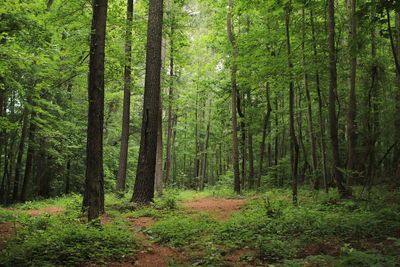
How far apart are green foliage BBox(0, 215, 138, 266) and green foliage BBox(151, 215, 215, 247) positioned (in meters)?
0.87

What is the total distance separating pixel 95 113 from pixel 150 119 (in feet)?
11.0

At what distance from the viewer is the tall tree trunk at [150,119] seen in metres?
9.88

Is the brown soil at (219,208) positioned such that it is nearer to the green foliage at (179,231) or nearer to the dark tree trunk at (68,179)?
the green foliage at (179,231)

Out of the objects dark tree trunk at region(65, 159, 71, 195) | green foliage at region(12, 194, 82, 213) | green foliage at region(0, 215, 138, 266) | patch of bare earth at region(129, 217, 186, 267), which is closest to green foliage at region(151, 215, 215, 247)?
patch of bare earth at region(129, 217, 186, 267)

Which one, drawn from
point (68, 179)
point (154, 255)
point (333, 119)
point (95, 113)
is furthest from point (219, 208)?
point (68, 179)

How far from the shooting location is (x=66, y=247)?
4582 millimetres

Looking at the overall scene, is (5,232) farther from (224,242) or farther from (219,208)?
(219,208)

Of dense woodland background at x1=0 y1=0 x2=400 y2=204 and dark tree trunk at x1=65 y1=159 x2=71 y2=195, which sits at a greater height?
dense woodland background at x1=0 y1=0 x2=400 y2=204

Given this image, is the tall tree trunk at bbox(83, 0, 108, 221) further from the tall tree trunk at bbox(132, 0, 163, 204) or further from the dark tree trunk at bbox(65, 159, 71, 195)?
the dark tree trunk at bbox(65, 159, 71, 195)

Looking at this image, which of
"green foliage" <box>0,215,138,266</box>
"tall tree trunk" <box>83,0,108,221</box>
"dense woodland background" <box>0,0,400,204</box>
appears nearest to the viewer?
"green foliage" <box>0,215,138,266</box>

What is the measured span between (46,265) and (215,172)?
41041 millimetres

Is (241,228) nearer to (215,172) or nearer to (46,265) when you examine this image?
(46,265)

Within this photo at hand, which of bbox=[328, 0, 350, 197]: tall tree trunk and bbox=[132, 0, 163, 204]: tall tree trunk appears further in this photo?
bbox=[132, 0, 163, 204]: tall tree trunk

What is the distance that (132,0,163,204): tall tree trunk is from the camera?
988 centimetres
